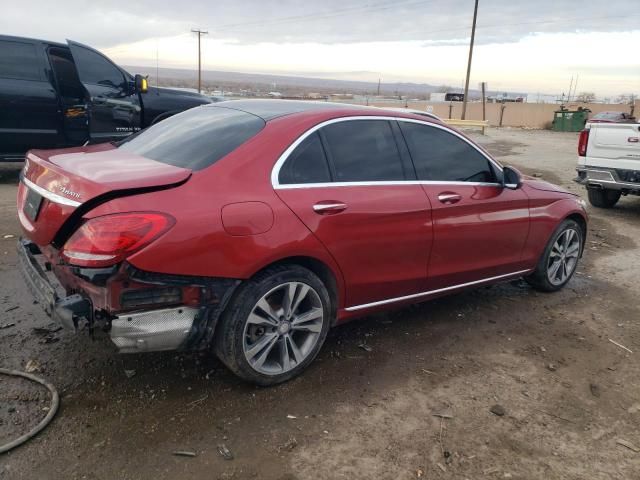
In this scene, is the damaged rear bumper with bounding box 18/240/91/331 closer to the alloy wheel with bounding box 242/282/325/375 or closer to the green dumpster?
the alloy wheel with bounding box 242/282/325/375

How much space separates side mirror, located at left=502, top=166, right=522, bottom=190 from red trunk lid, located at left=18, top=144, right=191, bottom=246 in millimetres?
2603

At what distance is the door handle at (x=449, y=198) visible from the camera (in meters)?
3.82

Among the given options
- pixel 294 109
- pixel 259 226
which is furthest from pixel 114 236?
pixel 294 109

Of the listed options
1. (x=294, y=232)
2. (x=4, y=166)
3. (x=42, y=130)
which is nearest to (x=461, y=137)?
(x=294, y=232)

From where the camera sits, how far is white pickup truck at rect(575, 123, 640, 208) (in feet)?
26.0

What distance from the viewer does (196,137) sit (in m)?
3.38

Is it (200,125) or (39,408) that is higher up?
(200,125)

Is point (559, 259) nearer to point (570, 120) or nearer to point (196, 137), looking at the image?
point (196, 137)

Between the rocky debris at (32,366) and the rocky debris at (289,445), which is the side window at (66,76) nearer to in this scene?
the rocky debris at (32,366)

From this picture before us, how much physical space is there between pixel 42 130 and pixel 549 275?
7.63m

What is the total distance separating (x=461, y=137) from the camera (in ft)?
13.6

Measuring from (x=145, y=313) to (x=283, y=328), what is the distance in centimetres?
83

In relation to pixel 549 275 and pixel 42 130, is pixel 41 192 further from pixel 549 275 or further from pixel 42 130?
pixel 42 130

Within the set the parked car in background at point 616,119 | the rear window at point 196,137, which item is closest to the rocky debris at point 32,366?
the rear window at point 196,137
